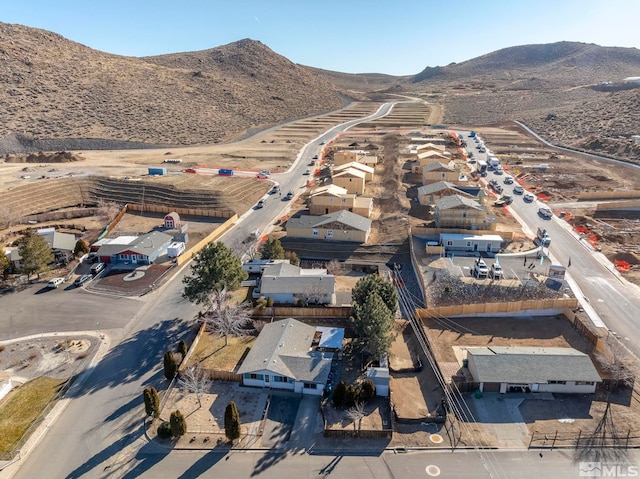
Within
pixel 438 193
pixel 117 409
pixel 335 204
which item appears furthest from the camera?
pixel 438 193

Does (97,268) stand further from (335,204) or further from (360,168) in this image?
(360,168)

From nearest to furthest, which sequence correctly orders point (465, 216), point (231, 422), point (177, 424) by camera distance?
point (231, 422) < point (177, 424) < point (465, 216)

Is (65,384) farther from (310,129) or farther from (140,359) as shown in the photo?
(310,129)

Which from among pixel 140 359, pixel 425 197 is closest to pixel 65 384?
pixel 140 359

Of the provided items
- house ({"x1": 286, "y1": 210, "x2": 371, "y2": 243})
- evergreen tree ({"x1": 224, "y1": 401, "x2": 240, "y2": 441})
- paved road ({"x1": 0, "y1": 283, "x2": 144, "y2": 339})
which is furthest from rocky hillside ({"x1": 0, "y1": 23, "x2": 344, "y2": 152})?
evergreen tree ({"x1": 224, "y1": 401, "x2": 240, "y2": 441})

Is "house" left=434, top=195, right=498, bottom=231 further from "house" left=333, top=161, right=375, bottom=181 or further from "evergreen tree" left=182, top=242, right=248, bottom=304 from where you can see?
"evergreen tree" left=182, top=242, right=248, bottom=304

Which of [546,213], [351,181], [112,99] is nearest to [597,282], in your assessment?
[546,213]
